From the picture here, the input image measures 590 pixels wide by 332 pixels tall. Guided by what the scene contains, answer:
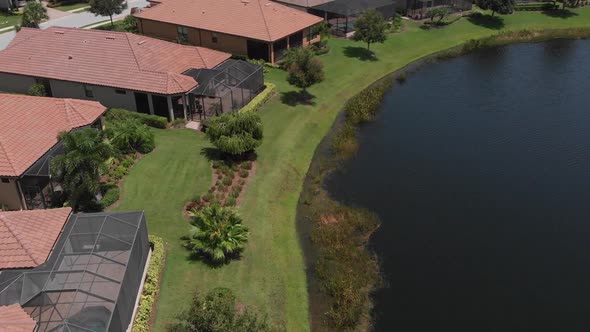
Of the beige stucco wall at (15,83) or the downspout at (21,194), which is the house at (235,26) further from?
the downspout at (21,194)

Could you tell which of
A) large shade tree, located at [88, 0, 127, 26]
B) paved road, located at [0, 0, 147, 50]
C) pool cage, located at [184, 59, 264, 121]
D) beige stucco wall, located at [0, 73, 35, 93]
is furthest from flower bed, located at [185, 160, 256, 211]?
paved road, located at [0, 0, 147, 50]

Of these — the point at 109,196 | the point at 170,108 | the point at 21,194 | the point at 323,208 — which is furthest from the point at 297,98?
the point at 21,194

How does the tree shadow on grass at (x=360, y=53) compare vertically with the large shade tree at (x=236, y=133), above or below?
below

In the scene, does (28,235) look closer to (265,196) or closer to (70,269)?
(70,269)

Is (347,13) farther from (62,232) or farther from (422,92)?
(62,232)

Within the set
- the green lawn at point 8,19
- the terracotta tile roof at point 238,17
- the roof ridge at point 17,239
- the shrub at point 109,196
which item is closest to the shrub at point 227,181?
the shrub at point 109,196

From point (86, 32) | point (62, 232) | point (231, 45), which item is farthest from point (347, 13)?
point (62, 232)
